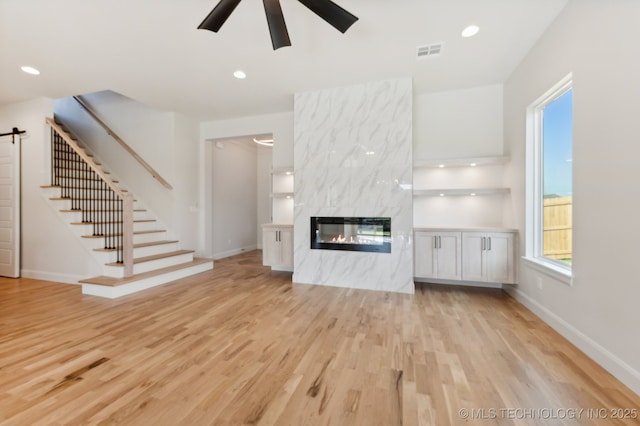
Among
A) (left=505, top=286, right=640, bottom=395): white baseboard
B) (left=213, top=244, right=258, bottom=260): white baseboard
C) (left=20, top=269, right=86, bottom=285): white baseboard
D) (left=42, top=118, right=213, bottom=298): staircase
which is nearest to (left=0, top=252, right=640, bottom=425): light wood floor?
(left=505, top=286, right=640, bottom=395): white baseboard

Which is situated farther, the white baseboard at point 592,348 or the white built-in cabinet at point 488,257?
the white built-in cabinet at point 488,257

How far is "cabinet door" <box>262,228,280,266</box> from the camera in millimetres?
4730

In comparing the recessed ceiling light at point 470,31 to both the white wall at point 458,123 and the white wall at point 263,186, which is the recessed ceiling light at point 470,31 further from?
the white wall at point 263,186

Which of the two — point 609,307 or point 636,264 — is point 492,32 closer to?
point 636,264

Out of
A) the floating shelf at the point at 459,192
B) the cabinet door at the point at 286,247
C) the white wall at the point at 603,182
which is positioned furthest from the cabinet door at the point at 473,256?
the cabinet door at the point at 286,247

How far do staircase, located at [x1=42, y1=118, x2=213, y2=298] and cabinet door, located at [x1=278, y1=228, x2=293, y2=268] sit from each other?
1.59m

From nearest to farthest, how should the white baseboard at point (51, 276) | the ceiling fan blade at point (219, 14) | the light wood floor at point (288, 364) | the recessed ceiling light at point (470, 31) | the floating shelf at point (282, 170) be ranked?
1. the light wood floor at point (288, 364)
2. the ceiling fan blade at point (219, 14)
3. the recessed ceiling light at point (470, 31)
4. the white baseboard at point (51, 276)
5. the floating shelf at point (282, 170)

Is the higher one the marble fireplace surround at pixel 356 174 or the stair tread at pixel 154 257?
the marble fireplace surround at pixel 356 174

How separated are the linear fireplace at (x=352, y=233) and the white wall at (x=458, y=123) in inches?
54.6

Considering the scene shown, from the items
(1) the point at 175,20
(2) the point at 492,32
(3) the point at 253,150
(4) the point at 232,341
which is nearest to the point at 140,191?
(3) the point at 253,150

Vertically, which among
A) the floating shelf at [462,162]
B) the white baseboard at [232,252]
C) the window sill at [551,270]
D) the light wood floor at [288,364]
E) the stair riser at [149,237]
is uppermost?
the floating shelf at [462,162]

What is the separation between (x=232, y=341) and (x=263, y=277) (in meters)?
2.28

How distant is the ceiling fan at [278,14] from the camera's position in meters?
2.06

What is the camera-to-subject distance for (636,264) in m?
1.73
